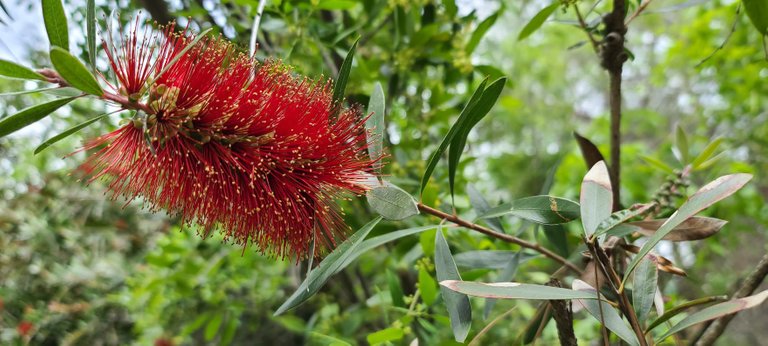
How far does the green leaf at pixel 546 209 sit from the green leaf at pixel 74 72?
0.50 metres

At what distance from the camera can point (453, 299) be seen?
662 mm

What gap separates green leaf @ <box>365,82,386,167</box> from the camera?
0.73m

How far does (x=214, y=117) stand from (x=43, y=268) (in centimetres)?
243

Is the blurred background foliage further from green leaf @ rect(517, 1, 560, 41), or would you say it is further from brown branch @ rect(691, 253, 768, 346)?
brown branch @ rect(691, 253, 768, 346)

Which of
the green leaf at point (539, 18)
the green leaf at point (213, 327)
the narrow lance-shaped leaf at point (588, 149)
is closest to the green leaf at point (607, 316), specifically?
the narrow lance-shaped leaf at point (588, 149)

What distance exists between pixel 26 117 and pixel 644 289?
2.29ft

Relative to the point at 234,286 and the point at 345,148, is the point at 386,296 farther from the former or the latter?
the point at 234,286

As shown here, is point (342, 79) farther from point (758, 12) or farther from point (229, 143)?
point (758, 12)

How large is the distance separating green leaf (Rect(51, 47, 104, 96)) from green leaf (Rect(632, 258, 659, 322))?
637mm

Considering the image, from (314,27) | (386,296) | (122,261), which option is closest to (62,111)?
(122,261)

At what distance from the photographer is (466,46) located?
1196mm

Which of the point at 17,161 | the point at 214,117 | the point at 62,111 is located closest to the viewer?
the point at 214,117

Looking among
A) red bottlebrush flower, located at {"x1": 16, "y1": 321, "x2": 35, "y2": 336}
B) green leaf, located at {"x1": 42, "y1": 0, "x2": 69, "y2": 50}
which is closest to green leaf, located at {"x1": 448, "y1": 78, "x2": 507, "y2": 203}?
green leaf, located at {"x1": 42, "y1": 0, "x2": 69, "y2": 50}

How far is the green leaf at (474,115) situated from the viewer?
65 centimetres
